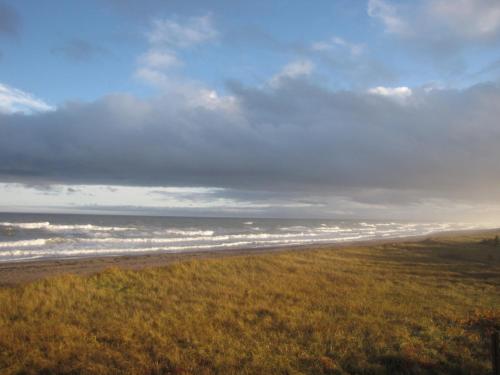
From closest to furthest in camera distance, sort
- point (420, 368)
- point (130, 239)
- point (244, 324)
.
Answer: point (420, 368) → point (244, 324) → point (130, 239)

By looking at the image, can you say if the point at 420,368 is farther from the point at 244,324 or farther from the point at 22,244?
the point at 22,244

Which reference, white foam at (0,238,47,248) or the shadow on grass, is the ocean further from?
the shadow on grass

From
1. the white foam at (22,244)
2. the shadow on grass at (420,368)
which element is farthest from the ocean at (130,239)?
the shadow on grass at (420,368)

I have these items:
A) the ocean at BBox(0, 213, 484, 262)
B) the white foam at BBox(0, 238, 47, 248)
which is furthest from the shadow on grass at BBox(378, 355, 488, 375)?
the white foam at BBox(0, 238, 47, 248)

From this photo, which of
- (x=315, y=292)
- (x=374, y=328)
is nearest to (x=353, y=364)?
(x=374, y=328)

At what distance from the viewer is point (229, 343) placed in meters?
8.27

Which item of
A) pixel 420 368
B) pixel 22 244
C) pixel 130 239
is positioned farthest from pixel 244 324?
pixel 130 239

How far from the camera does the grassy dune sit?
7.28 metres

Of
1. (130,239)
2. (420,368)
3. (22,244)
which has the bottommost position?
(130,239)

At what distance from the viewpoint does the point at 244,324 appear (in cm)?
970

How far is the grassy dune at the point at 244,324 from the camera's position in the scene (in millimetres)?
7281

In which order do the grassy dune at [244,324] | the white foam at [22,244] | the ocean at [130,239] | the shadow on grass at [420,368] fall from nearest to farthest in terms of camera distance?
the shadow on grass at [420,368]
the grassy dune at [244,324]
the ocean at [130,239]
the white foam at [22,244]

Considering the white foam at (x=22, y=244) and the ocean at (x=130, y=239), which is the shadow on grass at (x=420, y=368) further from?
the white foam at (x=22, y=244)

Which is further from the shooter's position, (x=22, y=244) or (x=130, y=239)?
(x=130, y=239)
